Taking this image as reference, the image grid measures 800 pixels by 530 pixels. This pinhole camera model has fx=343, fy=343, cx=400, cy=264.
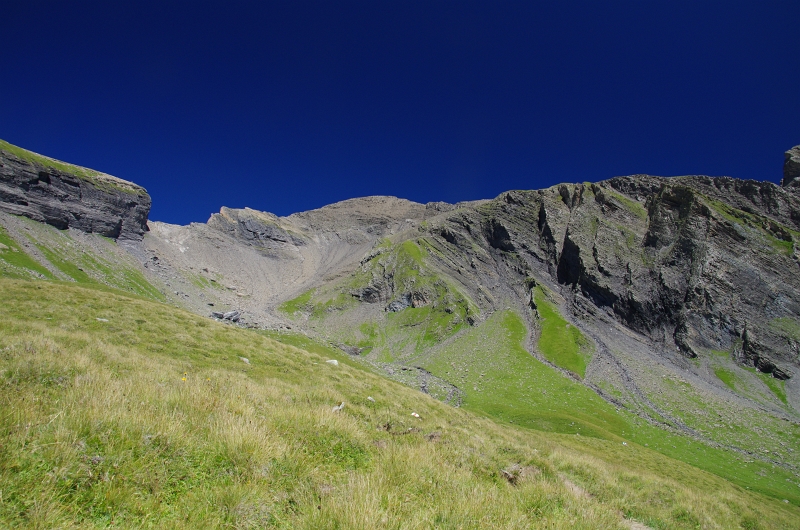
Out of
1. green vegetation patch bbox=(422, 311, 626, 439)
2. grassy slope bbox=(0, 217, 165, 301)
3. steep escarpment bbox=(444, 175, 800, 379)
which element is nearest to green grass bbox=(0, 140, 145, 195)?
grassy slope bbox=(0, 217, 165, 301)

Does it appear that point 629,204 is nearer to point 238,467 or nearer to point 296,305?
point 296,305

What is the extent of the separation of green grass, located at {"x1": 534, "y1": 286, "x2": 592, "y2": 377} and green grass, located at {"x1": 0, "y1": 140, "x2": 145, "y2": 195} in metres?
164

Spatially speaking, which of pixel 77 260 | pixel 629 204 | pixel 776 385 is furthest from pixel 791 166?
pixel 77 260

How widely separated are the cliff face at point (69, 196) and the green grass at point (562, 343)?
488 feet

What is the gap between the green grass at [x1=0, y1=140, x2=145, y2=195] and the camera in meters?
107

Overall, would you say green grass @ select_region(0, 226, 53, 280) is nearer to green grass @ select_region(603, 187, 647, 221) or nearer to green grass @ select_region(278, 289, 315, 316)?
green grass @ select_region(278, 289, 315, 316)

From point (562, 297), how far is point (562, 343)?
29419 millimetres

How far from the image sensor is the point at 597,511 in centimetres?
695

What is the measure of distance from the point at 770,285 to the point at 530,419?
92.8 metres

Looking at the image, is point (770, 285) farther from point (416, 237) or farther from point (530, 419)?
point (416, 237)

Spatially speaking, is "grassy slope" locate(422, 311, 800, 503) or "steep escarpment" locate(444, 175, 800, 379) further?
"steep escarpment" locate(444, 175, 800, 379)

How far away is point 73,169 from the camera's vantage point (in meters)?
127

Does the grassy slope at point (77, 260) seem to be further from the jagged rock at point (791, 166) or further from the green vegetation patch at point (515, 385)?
the jagged rock at point (791, 166)

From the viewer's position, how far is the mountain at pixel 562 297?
55.6 meters
